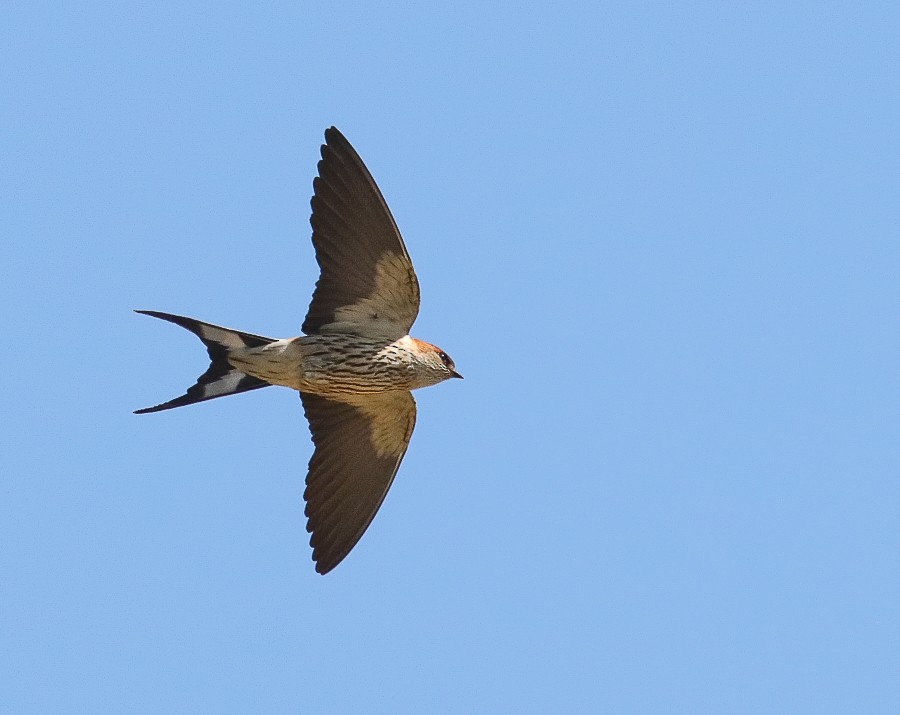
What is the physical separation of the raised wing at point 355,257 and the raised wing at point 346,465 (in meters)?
0.68

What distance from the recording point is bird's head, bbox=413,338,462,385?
1072 centimetres

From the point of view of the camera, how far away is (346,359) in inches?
413

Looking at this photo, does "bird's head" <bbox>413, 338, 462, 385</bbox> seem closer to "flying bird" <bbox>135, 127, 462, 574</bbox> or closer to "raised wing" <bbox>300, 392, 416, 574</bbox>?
"flying bird" <bbox>135, 127, 462, 574</bbox>

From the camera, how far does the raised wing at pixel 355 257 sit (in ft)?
33.0

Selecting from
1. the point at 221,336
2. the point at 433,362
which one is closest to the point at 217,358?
the point at 221,336

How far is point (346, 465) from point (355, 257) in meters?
1.71

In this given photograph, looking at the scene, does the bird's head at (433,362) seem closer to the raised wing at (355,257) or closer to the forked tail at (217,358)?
the raised wing at (355,257)

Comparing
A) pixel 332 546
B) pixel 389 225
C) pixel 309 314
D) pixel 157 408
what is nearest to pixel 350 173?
pixel 389 225

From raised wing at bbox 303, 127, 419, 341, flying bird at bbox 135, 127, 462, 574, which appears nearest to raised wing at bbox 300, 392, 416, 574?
flying bird at bbox 135, 127, 462, 574

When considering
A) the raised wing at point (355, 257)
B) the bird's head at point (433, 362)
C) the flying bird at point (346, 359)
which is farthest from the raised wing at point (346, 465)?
Result: the raised wing at point (355, 257)

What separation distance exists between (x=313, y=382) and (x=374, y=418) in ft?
2.58

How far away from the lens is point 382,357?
34.7ft

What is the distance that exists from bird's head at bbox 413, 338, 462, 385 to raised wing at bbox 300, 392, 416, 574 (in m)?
0.36

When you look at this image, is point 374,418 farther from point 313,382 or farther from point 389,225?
point 389,225
